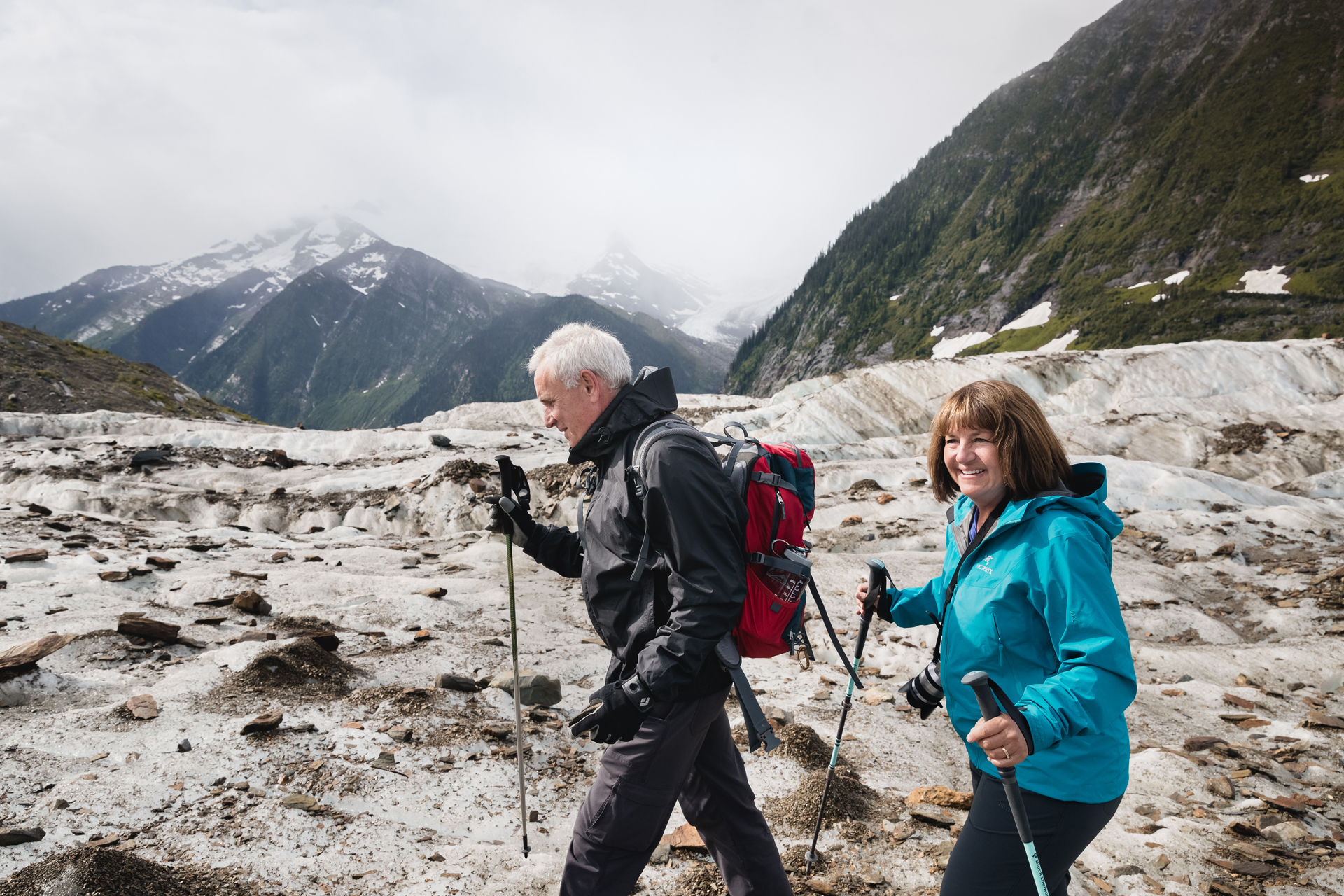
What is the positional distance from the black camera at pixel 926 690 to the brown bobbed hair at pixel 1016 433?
1.01 metres

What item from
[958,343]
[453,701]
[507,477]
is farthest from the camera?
[958,343]

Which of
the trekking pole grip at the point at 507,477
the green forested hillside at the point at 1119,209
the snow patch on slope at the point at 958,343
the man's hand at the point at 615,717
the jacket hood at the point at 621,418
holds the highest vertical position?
the green forested hillside at the point at 1119,209

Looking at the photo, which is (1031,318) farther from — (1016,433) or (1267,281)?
(1016,433)

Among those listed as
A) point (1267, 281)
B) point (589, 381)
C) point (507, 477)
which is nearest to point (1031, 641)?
point (589, 381)

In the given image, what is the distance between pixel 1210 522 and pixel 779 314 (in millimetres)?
187654

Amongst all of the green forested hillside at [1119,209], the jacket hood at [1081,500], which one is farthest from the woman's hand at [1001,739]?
the green forested hillside at [1119,209]

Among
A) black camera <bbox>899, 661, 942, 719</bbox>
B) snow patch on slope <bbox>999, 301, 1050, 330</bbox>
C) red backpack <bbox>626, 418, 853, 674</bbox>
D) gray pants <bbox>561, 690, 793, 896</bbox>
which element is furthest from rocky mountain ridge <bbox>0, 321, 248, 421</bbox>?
snow patch on slope <bbox>999, 301, 1050, 330</bbox>

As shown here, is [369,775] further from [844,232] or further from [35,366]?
[844,232]

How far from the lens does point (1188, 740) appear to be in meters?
6.98

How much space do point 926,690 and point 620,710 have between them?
1599 mm

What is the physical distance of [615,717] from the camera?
290cm

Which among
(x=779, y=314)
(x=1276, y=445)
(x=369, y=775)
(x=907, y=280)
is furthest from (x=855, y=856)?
(x=779, y=314)

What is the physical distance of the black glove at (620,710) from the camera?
111 inches

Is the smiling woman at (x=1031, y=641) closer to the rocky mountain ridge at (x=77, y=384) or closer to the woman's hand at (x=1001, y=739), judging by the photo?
the woman's hand at (x=1001, y=739)
